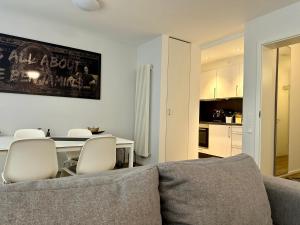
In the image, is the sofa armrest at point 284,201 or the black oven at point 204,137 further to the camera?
the black oven at point 204,137

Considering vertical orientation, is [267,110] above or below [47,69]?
below

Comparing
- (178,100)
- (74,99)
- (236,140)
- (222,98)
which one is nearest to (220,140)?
(236,140)

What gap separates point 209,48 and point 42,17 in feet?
10.1

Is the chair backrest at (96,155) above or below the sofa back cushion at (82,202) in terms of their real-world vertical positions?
below

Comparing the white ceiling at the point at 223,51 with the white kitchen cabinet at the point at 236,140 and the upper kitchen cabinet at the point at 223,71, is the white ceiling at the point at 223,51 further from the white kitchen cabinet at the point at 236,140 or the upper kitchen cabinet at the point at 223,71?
the white kitchen cabinet at the point at 236,140

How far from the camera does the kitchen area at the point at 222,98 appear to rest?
4.73 m

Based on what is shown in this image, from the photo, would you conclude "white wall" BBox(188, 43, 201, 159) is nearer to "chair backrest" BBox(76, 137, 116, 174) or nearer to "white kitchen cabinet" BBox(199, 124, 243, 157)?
"white kitchen cabinet" BBox(199, 124, 243, 157)

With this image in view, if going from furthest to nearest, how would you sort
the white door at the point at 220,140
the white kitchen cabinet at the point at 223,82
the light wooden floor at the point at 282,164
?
the white kitchen cabinet at the point at 223,82, the white door at the point at 220,140, the light wooden floor at the point at 282,164

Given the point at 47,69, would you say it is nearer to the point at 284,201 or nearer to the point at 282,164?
the point at 284,201

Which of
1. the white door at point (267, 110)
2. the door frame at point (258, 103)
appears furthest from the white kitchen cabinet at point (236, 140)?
the door frame at point (258, 103)

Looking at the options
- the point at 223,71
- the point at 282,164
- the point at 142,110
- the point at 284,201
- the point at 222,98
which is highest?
the point at 223,71

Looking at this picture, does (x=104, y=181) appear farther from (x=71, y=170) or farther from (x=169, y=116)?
(x=169, y=116)

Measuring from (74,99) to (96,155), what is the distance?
179 cm

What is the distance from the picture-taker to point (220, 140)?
5035 mm
